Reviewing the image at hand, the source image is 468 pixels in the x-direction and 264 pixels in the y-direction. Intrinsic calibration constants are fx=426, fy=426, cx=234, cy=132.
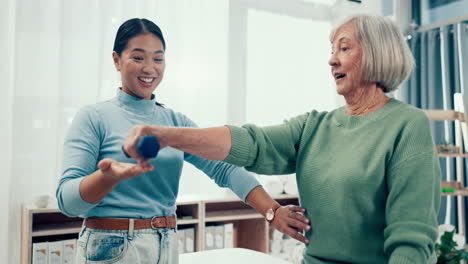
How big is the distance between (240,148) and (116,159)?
363 millimetres

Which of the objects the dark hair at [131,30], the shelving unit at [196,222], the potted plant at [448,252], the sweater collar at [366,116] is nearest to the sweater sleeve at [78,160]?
the dark hair at [131,30]

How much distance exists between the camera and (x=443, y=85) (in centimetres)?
403

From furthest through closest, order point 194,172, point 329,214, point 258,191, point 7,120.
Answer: point 194,172, point 7,120, point 258,191, point 329,214

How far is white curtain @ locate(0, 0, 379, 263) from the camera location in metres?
2.68

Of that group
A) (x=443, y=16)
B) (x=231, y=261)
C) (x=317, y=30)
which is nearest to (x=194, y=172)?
(x=231, y=261)

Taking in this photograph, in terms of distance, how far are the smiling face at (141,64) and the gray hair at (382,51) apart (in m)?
0.61

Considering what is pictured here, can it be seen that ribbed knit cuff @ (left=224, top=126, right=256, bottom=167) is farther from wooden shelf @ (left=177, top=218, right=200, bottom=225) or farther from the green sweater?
wooden shelf @ (left=177, top=218, right=200, bottom=225)

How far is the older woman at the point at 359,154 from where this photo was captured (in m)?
0.93

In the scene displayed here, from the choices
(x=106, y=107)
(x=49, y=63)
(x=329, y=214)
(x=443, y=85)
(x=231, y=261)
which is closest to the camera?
(x=329, y=214)

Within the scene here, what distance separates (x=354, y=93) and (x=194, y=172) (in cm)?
240

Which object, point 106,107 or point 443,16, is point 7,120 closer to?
point 106,107

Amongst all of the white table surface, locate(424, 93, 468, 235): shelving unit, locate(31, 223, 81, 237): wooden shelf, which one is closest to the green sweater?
the white table surface

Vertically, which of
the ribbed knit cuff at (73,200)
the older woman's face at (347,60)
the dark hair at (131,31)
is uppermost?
the dark hair at (131,31)

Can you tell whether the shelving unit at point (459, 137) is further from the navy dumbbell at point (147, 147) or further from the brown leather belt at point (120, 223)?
the navy dumbbell at point (147, 147)
